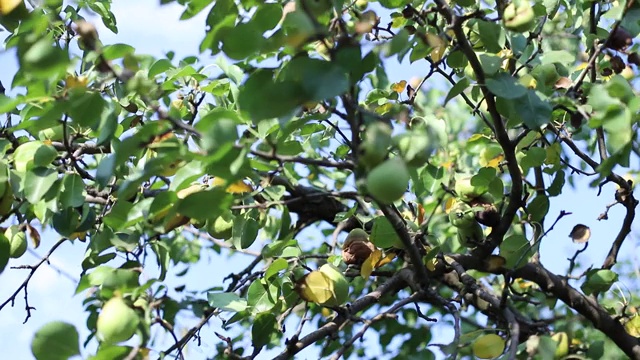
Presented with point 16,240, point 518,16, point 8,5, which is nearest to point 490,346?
point 518,16

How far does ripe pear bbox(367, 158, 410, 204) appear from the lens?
112 cm

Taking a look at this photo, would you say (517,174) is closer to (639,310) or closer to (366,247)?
(366,247)

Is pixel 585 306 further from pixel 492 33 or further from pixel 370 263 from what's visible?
pixel 492 33

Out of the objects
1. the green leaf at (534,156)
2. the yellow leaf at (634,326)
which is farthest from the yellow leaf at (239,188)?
the yellow leaf at (634,326)

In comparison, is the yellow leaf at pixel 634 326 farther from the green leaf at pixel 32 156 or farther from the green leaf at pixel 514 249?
the green leaf at pixel 32 156

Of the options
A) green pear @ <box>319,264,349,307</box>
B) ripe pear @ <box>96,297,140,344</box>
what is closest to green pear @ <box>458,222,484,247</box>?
green pear @ <box>319,264,349,307</box>

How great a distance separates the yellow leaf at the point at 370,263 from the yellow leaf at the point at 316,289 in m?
0.15

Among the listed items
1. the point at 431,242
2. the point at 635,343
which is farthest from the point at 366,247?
the point at 635,343

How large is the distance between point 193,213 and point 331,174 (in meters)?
2.05

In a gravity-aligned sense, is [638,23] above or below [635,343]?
above

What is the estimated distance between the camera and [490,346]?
170cm

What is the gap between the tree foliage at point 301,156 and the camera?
1202 mm

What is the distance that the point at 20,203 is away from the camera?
179 centimetres

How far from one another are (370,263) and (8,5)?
1.05m
